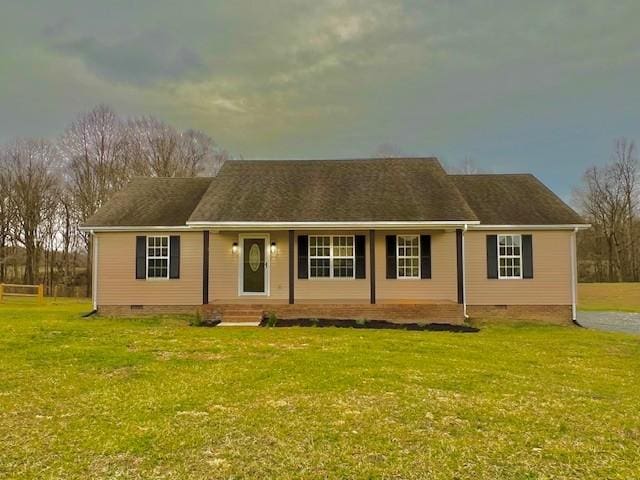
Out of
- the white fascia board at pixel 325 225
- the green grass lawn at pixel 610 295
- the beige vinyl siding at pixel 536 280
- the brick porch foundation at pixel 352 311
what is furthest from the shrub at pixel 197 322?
the green grass lawn at pixel 610 295

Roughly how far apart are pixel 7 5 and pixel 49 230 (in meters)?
18.5

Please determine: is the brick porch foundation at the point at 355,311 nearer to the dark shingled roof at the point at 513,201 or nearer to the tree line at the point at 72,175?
the dark shingled roof at the point at 513,201

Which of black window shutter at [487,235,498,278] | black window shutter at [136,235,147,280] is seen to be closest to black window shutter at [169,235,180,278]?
black window shutter at [136,235,147,280]

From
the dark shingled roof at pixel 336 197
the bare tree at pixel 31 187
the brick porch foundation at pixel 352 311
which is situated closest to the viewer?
the brick porch foundation at pixel 352 311

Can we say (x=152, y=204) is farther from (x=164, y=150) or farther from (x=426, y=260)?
(x=164, y=150)

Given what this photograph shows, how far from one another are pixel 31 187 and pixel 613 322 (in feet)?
112

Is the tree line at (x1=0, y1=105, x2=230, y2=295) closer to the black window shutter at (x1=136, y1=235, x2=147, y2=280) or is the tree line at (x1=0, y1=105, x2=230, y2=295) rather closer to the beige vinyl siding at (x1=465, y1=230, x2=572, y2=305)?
the black window shutter at (x1=136, y1=235, x2=147, y2=280)

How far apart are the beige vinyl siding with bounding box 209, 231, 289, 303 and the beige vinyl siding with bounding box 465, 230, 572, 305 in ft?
19.3

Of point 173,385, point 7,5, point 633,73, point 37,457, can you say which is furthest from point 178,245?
point 633,73

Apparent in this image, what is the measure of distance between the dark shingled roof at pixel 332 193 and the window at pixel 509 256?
1790mm

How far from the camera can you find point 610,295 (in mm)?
25734

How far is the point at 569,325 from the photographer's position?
13336mm

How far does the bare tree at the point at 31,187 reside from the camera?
1161 inches

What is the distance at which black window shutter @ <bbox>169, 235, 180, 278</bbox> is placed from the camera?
14.0m
